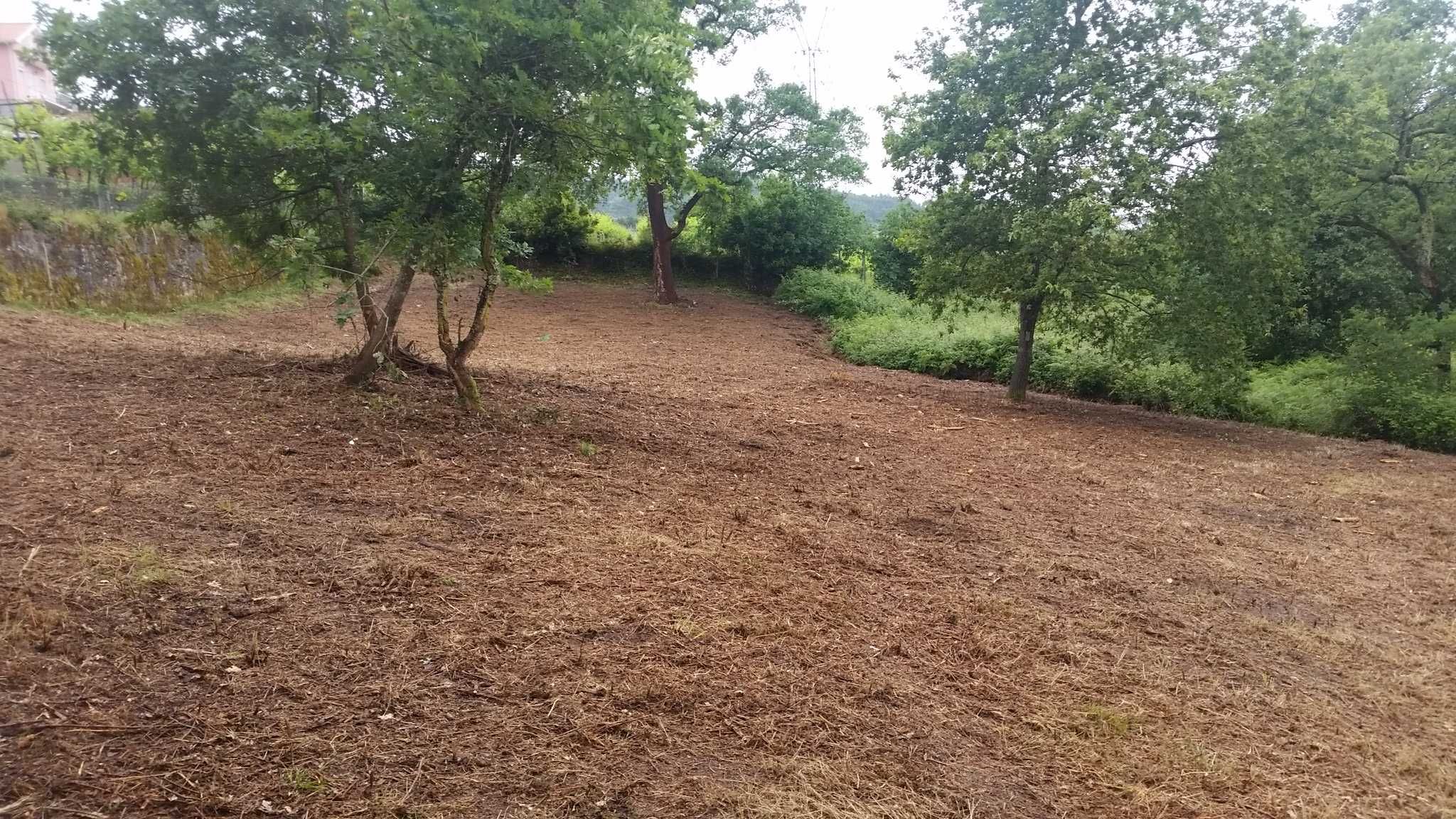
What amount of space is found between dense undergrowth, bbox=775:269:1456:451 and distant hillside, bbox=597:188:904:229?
3.07 metres

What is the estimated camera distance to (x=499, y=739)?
2391 millimetres

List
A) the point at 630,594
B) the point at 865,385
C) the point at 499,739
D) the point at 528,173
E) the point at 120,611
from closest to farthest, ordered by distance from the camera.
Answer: the point at 499,739 → the point at 120,611 → the point at 630,594 → the point at 528,173 → the point at 865,385

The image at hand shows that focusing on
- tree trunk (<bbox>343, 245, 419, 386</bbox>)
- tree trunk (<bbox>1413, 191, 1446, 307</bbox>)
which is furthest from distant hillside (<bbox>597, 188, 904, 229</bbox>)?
tree trunk (<bbox>343, 245, 419, 386</bbox>)

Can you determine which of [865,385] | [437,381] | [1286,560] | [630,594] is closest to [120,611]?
[630,594]

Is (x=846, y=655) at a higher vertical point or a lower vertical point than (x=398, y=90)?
lower

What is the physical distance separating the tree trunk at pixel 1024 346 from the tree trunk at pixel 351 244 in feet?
23.7

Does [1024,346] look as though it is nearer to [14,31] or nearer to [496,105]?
[496,105]

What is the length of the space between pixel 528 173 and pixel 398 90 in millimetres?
943

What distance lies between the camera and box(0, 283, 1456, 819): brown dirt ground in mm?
2281

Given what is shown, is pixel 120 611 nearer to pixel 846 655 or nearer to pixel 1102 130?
pixel 846 655

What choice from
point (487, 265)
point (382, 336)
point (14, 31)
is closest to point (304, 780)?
point (487, 265)

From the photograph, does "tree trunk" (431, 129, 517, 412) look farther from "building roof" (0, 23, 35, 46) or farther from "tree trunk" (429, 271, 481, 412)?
"building roof" (0, 23, 35, 46)

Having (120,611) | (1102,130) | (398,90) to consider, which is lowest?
(120,611)

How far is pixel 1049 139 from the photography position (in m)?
7.91
